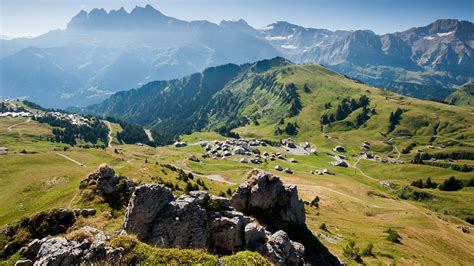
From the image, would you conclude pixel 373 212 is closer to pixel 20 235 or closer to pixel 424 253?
pixel 424 253

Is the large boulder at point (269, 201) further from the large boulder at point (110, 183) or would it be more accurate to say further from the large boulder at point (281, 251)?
the large boulder at point (110, 183)

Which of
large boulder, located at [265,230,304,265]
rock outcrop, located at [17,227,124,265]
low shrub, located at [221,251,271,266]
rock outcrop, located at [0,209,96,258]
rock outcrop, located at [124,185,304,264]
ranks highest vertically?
rock outcrop, located at [17,227,124,265]

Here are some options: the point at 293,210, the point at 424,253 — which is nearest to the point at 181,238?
the point at 293,210

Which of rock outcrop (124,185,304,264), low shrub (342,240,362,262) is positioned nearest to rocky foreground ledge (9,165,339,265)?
rock outcrop (124,185,304,264)

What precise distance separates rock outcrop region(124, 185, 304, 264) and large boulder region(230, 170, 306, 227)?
13369mm

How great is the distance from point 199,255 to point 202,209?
1577cm

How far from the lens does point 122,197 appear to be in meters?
61.6

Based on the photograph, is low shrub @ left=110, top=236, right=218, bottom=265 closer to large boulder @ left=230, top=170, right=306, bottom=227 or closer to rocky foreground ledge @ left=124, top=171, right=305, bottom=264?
rocky foreground ledge @ left=124, top=171, right=305, bottom=264

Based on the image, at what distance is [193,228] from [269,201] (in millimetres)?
21962

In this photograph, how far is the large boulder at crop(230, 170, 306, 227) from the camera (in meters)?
55.8

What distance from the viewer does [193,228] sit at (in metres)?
38.2

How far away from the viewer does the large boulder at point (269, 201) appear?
55.8m

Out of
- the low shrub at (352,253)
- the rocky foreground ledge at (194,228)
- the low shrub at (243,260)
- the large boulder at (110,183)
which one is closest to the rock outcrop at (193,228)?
A: the rocky foreground ledge at (194,228)

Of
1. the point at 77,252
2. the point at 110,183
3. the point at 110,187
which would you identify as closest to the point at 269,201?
the point at 110,187
